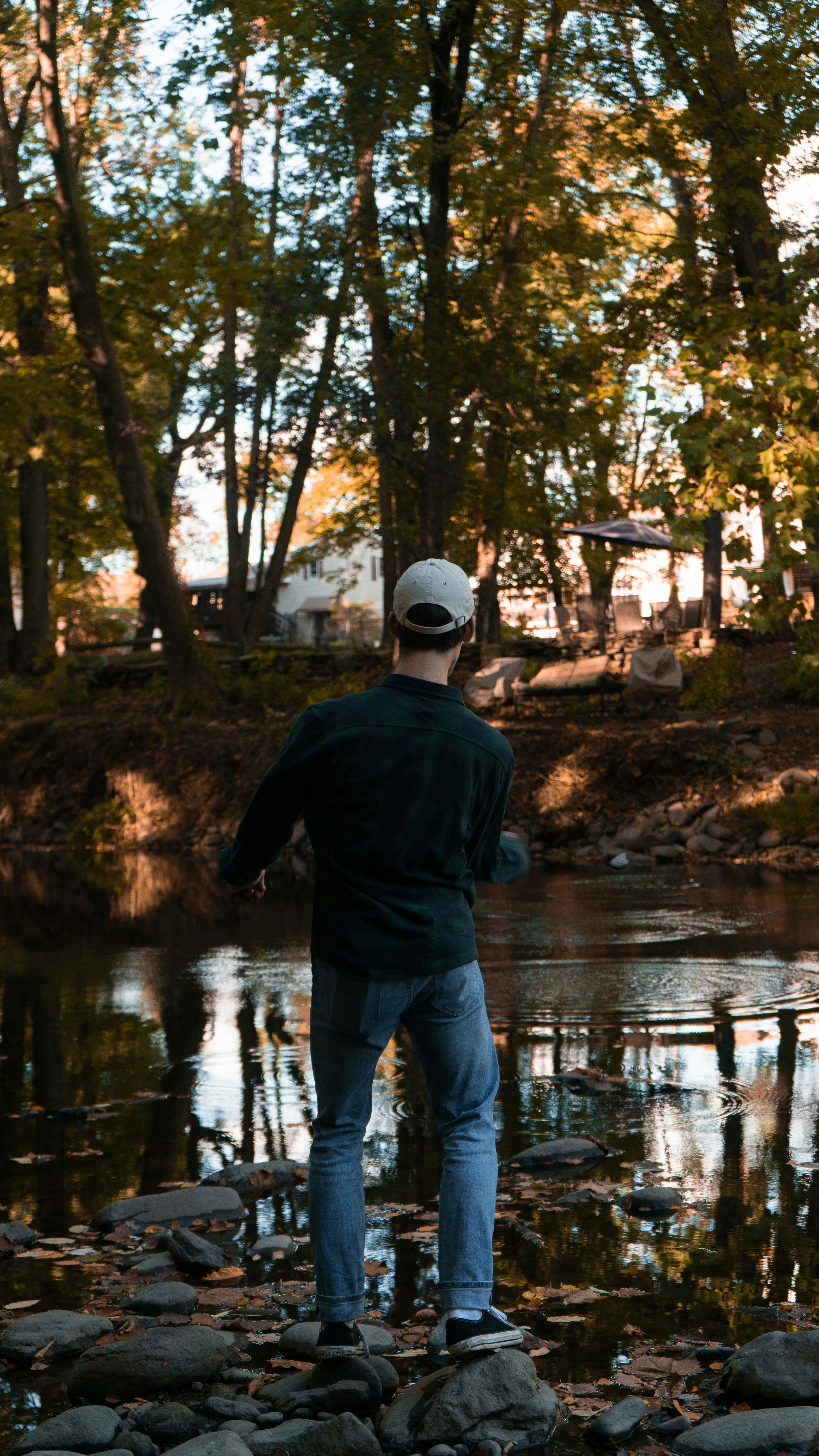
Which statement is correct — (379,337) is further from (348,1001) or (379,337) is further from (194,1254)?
(348,1001)

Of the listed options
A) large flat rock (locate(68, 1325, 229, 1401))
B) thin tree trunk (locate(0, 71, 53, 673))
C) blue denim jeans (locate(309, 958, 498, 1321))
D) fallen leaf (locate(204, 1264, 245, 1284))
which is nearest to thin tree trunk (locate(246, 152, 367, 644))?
thin tree trunk (locate(0, 71, 53, 673))

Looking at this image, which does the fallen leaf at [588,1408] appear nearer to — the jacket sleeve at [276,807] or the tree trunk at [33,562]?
the jacket sleeve at [276,807]

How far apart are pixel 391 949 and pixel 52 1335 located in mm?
1354

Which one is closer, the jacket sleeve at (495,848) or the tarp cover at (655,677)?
the jacket sleeve at (495,848)

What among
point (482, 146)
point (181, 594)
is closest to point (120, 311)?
point (181, 594)

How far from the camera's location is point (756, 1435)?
283 centimetres

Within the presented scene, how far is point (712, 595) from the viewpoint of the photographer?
100.0ft

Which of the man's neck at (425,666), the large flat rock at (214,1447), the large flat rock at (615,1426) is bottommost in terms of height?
the large flat rock at (615,1426)

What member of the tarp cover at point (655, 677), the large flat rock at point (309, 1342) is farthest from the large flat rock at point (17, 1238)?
the tarp cover at point (655, 677)

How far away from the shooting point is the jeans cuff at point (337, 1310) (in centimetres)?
328

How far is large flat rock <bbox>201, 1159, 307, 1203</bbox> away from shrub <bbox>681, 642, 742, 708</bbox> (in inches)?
635

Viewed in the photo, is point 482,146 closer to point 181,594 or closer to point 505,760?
point 181,594

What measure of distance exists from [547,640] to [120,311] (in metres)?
9.39

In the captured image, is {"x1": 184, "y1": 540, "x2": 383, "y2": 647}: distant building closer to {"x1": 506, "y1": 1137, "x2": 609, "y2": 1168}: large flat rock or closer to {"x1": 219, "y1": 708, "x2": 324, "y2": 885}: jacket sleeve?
{"x1": 506, "y1": 1137, "x2": 609, "y2": 1168}: large flat rock
